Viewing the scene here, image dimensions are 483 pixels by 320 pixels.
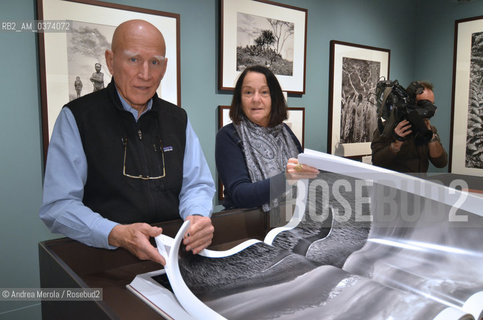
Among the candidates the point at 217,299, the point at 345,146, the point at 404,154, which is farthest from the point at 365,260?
the point at 345,146

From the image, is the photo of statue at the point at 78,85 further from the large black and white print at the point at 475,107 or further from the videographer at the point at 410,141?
the large black and white print at the point at 475,107

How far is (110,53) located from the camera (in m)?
1.01

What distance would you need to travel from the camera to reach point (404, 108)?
2.34 meters

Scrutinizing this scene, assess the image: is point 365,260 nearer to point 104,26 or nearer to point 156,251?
point 156,251

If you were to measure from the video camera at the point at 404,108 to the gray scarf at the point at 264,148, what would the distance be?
96cm

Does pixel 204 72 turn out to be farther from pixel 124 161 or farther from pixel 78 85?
pixel 124 161

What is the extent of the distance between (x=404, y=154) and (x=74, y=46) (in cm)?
203

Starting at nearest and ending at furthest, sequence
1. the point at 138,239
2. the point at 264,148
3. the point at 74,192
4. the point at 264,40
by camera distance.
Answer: the point at 138,239 < the point at 74,192 < the point at 264,148 < the point at 264,40

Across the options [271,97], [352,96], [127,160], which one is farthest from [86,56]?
[352,96]

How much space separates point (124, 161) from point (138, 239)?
0.35 meters

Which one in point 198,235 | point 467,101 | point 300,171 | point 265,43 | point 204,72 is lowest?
point 198,235

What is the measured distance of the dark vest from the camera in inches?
39.0

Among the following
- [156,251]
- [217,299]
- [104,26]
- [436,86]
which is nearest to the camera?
[217,299]

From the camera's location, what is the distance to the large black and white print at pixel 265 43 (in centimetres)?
250
